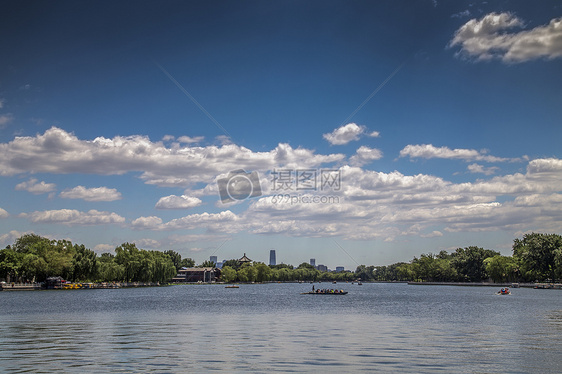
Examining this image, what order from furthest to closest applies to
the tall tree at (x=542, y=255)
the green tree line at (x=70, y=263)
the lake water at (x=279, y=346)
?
the tall tree at (x=542, y=255), the green tree line at (x=70, y=263), the lake water at (x=279, y=346)

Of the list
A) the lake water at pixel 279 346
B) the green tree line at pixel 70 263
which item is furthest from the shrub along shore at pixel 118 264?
the lake water at pixel 279 346

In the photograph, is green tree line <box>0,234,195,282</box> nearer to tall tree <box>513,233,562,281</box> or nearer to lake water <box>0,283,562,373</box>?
lake water <box>0,283,562,373</box>

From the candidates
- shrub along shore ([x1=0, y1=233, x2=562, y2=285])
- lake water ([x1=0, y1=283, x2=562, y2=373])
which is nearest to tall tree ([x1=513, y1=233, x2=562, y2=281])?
shrub along shore ([x1=0, y1=233, x2=562, y2=285])

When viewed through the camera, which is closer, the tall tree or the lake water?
the lake water

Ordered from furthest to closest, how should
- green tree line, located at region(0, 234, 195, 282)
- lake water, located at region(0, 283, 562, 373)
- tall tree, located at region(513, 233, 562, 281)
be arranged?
tall tree, located at region(513, 233, 562, 281), green tree line, located at region(0, 234, 195, 282), lake water, located at region(0, 283, 562, 373)

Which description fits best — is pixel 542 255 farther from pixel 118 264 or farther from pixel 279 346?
pixel 279 346

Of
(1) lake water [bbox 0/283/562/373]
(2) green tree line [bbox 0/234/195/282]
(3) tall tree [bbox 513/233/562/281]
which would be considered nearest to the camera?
(1) lake water [bbox 0/283/562/373]

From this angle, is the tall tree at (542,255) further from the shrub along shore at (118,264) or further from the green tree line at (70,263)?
the green tree line at (70,263)

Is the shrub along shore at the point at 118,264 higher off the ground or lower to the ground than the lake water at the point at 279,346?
higher

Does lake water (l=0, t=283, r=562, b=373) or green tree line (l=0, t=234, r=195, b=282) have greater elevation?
green tree line (l=0, t=234, r=195, b=282)

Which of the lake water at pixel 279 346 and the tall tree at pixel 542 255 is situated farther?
the tall tree at pixel 542 255

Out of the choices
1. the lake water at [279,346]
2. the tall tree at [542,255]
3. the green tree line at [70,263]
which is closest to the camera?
the lake water at [279,346]

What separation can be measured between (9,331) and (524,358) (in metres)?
37.1

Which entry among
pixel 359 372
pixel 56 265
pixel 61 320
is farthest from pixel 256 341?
pixel 56 265
